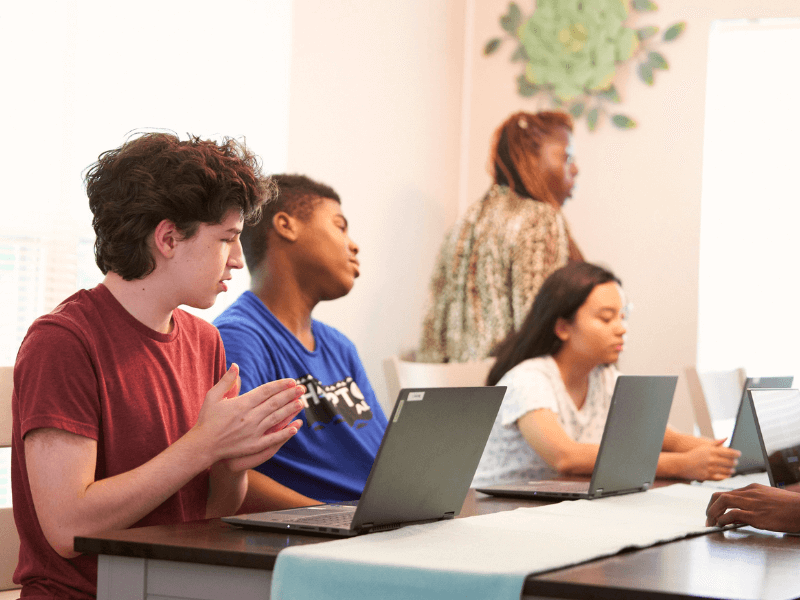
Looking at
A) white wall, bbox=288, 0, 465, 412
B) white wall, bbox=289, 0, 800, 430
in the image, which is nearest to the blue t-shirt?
white wall, bbox=288, 0, 465, 412

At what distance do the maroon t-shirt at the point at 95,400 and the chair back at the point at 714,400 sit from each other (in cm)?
221

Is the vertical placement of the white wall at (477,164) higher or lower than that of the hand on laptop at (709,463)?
higher

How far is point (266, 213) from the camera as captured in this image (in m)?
1.99

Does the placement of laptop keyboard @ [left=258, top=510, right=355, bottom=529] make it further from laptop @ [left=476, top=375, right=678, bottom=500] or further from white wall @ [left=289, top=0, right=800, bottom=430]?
white wall @ [left=289, top=0, right=800, bottom=430]

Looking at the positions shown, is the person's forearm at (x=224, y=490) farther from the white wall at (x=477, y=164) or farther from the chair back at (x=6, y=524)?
the white wall at (x=477, y=164)

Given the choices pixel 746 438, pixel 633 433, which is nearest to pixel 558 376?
pixel 746 438

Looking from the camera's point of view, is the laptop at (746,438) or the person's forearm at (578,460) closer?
the person's forearm at (578,460)

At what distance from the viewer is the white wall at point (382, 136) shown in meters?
3.35

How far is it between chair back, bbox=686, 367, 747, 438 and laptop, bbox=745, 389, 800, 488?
1449 millimetres

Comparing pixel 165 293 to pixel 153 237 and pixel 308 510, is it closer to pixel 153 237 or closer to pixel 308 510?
pixel 153 237

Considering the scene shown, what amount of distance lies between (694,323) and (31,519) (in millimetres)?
3225

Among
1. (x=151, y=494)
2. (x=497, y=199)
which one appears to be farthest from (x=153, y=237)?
(x=497, y=199)

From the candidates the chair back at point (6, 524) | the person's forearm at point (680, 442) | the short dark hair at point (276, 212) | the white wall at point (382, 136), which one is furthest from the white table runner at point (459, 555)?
the white wall at point (382, 136)

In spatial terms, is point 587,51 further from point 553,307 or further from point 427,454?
point 427,454
